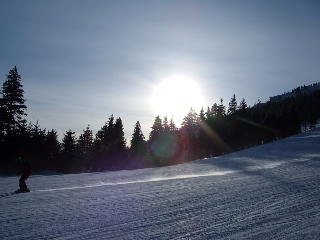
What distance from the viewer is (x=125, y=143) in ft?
155

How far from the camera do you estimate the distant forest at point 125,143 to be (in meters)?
28.4

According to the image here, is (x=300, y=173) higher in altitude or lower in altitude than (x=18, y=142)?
lower

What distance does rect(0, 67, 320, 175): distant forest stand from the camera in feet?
93.1

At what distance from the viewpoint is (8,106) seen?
92.1 feet

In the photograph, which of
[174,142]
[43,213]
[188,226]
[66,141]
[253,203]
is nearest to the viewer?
[188,226]

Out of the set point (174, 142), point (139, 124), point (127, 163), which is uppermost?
point (139, 124)

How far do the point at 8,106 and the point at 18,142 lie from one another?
4.47m

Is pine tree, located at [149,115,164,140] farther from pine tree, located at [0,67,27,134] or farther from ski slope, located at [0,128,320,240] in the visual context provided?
ski slope, located at [0,128,320,240]

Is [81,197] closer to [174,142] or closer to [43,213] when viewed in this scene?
[43,213]

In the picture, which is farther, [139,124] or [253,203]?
[139,124]

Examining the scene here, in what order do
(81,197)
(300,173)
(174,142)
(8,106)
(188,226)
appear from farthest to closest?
(174,142) → (8,106) → (300,173) → (81,197) → (188,226)

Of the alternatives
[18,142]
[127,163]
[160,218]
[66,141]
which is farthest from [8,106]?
[160,218]

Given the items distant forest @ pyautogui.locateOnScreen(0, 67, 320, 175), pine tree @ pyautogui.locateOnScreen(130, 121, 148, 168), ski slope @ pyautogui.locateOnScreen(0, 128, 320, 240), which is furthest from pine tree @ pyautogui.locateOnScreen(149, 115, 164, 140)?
ski slope @ pyautogui.locateOnScreen(0, 128, 320, 240)

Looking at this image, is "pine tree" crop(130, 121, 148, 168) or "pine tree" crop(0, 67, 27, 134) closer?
"pine tree" crop(0, 67, 27, 134)
